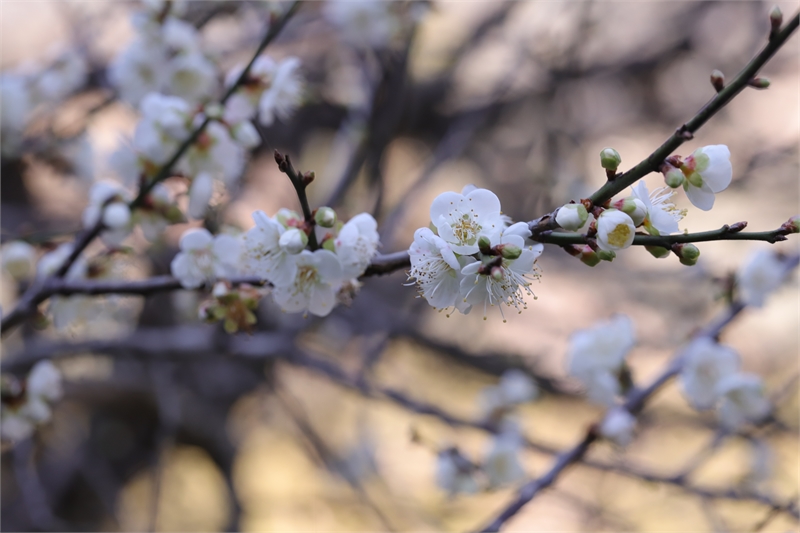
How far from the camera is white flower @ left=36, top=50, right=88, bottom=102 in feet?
7.32

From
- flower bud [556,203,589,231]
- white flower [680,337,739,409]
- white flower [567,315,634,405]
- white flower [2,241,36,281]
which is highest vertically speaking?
white flower [680,337,739,409]

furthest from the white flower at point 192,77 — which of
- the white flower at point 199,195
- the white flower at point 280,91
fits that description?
the white flower at point 199,195

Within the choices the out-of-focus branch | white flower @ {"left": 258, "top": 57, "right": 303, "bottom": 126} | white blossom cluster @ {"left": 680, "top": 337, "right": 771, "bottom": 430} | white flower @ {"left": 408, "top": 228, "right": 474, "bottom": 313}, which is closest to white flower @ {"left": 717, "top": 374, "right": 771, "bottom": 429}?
white blossom cluster @ {"left": 680, "top": 337, "right": 771, "bottom": 430}

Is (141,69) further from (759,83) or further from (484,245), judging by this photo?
(759,83)

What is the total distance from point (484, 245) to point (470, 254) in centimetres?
5

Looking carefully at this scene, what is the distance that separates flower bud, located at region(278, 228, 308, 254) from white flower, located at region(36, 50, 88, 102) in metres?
1.93

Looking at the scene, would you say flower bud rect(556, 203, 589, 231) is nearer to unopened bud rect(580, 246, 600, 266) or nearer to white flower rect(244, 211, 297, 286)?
unopened bud rect(580, 246, 600, 266)

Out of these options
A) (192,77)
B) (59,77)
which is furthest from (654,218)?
(59,77)

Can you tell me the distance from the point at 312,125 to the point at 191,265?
3.14 meters

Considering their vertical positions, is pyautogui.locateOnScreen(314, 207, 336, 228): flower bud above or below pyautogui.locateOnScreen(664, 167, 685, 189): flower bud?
below

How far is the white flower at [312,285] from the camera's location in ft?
3.02

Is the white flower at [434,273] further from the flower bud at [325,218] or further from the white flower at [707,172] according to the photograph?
the white flower at [707,172]

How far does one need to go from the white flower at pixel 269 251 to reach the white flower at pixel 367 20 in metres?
1.68

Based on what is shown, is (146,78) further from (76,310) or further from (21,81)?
(21,81)
